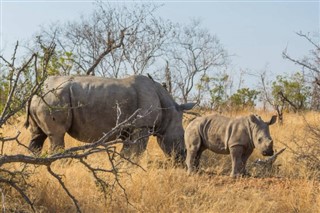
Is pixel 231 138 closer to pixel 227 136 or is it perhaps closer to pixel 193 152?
pixel 227 136

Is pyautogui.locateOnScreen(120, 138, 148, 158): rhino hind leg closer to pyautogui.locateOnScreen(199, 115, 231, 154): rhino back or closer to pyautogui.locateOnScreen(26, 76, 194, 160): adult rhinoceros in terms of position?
pyautogui.locateOnScreen(26, 76, 194, 160): adult rhinoceros

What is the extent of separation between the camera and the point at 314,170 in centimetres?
652

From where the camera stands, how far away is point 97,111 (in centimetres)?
730

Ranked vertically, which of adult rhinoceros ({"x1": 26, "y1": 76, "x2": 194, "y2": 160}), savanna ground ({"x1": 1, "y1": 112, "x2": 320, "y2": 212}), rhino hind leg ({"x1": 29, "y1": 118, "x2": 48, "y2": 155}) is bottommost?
savanna ground ({"x1": 1, "y1": 112, "x2": 320, "y2": 212})

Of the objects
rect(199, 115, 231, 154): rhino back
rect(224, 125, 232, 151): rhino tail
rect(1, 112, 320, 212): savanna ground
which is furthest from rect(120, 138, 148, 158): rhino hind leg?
rect(224, 125, 232, 151): rhino tail

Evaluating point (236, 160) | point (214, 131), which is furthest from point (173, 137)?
point (236, 160)

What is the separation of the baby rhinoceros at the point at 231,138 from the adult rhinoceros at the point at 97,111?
0.45 meters

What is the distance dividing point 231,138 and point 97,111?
6.06 ft

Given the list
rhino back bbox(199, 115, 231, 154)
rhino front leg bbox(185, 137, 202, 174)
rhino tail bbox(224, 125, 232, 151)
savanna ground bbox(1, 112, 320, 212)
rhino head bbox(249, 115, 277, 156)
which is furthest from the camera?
rhino front leg bbox(185, 137, 202, 174)

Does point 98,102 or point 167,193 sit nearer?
point 167,193

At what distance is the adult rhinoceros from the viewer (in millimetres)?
7113

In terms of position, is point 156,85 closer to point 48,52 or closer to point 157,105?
point 157,105

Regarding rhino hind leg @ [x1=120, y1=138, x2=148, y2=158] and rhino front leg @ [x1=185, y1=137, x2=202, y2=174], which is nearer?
rhino front leg @ [x1=185, y1=137, x2=202, y2=174]

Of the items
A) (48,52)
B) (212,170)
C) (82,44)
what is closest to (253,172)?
(212,170)
